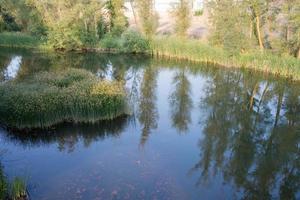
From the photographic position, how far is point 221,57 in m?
24.7

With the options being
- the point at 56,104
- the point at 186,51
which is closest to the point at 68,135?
the point at 56,104

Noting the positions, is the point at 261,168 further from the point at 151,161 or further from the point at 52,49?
the point at 52,49

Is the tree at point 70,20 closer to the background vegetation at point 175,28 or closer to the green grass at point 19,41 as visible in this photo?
the background vegetation at point 175,28

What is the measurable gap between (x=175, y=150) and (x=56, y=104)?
4.88 metres

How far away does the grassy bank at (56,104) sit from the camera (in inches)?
456

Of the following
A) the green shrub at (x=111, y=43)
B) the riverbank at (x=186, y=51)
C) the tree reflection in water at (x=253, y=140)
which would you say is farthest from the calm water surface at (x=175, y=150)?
the green shrub at (x=111, y=43)

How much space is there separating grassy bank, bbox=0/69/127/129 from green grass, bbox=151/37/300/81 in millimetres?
12624

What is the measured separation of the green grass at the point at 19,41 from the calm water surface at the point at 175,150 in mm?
19957

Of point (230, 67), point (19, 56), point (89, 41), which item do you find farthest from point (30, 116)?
point (89, 41)

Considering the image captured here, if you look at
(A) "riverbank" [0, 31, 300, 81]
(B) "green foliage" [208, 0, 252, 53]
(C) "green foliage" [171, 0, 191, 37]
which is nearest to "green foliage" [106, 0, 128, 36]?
(A) "riverbank" [0, 31, 300, 81]

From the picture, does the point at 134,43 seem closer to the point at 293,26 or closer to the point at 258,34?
the point at 258,34

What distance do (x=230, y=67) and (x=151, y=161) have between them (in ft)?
52.1

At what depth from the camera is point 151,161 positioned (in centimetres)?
1000

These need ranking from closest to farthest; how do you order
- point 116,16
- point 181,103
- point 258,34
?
point 181,103 → point 258,34 → point 116,16
